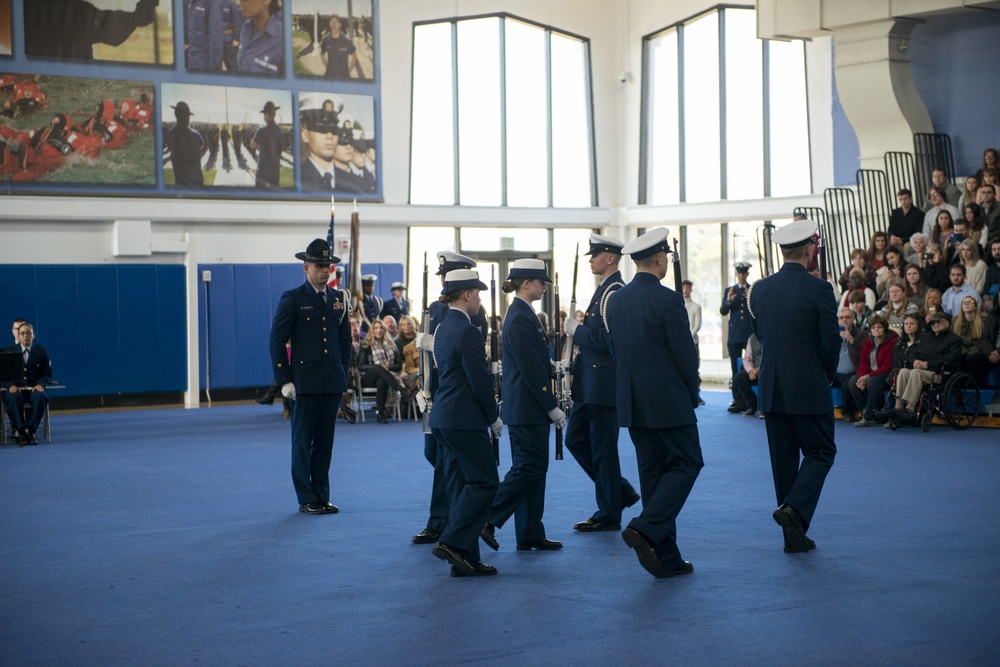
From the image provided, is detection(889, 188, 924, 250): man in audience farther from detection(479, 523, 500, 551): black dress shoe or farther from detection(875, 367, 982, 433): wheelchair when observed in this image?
detection(479, 523, 500, 551): black dress shoe

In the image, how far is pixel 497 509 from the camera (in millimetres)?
6480

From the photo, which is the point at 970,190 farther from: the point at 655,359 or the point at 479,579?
the point at 479,579

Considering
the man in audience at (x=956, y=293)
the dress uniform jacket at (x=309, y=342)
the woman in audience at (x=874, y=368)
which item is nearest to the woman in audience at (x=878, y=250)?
the man in audience at (x=956, y=293)

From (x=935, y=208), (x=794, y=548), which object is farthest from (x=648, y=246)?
(x=935, y=208)

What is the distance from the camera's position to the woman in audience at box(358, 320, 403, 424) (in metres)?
15.0

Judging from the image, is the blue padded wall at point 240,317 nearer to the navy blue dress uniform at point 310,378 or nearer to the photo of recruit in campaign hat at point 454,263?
the navy blue dress uniform at point 310,378

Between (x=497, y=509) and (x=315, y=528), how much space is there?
1588 millimetres

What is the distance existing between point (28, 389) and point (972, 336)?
990cm

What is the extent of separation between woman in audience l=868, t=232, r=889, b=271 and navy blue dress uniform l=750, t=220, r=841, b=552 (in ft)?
30.4

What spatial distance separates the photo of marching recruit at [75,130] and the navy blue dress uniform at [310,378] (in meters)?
10.3

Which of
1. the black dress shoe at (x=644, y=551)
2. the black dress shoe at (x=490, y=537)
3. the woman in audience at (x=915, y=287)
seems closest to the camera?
the black dress shoe at (x=644, y=551)

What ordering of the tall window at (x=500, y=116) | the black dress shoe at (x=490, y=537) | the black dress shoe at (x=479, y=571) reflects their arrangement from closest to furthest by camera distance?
the black dress shoe at (x=479, y=571)
the black dress shoe at (x=490, y=537)
the tall window at (x=500, y=116)

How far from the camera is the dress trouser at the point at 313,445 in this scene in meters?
8.19

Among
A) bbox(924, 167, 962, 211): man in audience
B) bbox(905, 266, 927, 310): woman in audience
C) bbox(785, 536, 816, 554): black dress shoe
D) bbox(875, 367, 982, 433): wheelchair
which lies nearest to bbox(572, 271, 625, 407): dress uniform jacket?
bbox(785, 536, 816, 554): black dress shoe
